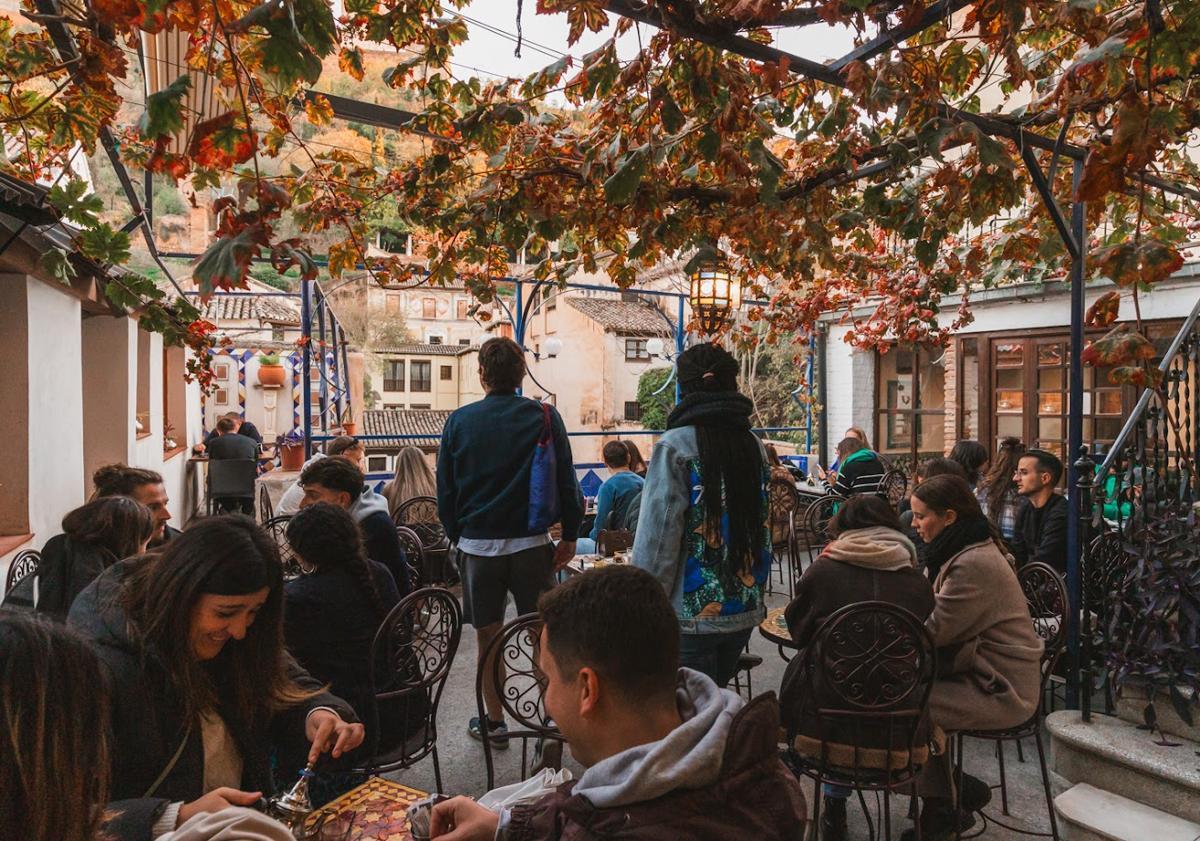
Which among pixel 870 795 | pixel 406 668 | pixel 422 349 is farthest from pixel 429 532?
pixel 422 349

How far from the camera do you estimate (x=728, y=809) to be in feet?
4.21

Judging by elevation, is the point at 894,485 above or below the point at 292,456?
below

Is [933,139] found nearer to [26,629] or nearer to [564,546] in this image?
[564,546]

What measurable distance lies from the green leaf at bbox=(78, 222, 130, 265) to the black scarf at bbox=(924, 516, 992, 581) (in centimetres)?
387

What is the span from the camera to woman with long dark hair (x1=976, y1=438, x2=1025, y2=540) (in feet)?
17.1

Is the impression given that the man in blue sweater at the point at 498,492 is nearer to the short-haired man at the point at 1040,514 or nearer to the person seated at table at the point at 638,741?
the person seated at table at the point at 638,741

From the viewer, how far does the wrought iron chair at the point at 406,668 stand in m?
2.74

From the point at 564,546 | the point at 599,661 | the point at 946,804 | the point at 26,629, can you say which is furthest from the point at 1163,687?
the point at 26,629

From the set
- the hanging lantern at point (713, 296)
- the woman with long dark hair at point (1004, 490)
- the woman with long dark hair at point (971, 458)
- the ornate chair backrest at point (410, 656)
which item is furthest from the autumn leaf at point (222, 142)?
the woman with long dark hair at point (971, 458)

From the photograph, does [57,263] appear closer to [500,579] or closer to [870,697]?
[500,579]

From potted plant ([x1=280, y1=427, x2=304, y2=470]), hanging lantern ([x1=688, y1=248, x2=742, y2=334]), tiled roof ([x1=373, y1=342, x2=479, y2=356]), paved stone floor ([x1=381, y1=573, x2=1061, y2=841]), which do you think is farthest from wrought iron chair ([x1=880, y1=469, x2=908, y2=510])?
tiled roof ([x1=373, y1=342, x2=479, y2=356])

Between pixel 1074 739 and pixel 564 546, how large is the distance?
2336 mm

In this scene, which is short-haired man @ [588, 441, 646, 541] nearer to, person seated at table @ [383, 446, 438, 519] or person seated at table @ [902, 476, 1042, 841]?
person seated at table @ [383, 446, 438, 519]

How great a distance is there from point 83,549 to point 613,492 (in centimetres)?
310
